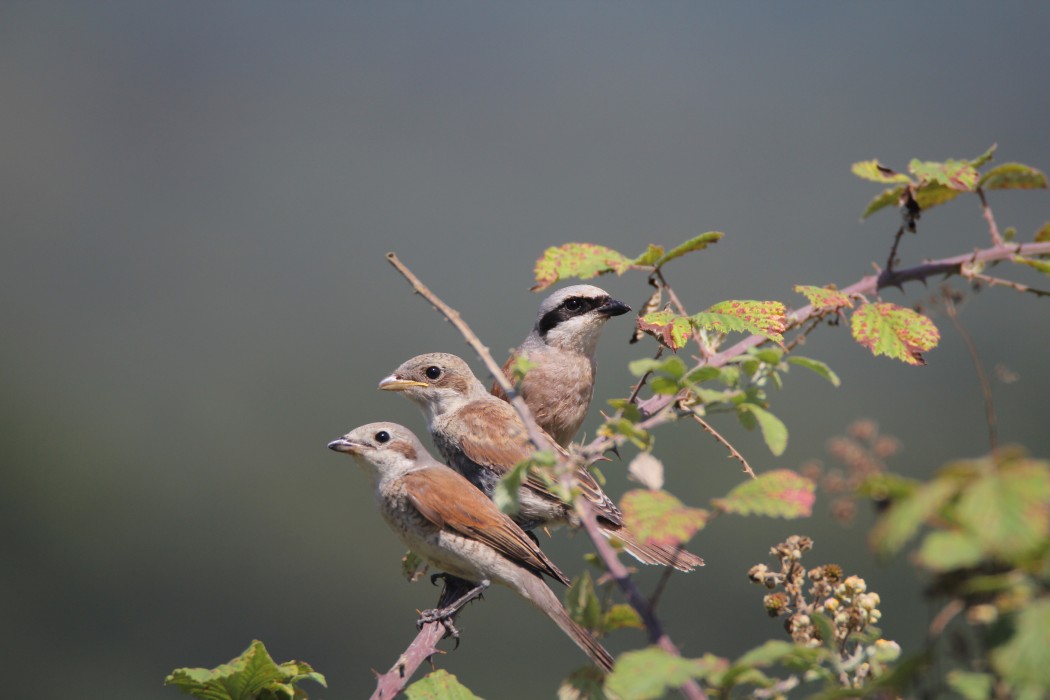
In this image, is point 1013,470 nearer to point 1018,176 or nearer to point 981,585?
point 981,585

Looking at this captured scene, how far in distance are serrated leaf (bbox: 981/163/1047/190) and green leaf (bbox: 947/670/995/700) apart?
0.93m

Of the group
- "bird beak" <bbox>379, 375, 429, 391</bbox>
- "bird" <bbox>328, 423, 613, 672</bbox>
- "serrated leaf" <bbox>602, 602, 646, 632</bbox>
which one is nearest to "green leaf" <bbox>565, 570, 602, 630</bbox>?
"serrated leaf" <bbox>602, 602, 646, 632</bbox>

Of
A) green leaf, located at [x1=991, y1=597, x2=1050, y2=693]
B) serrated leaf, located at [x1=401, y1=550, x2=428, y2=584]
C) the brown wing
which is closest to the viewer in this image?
green leaf, located at [x1=991, y1=597, x2=1050, y2=693]

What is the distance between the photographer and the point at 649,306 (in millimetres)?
1908

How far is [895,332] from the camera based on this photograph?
159 centimetres

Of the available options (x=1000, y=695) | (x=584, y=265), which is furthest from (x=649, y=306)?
(x=1000, y=695)

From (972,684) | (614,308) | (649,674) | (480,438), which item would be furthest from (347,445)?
(972,684)

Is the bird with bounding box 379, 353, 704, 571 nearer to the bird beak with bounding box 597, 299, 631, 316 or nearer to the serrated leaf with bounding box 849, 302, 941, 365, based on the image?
the bird beak with bounding box 597, 299, 631, 316

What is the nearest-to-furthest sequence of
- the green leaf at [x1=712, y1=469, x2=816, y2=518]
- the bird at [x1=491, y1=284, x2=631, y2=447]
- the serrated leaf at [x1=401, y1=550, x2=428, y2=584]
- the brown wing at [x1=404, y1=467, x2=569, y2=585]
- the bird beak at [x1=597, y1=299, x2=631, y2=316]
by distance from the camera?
the green leaf at [x1=712, y1=469, x2=816, y2=518], the serrated leaf at [x1=401, y1=550, x2=428, y2=584], the brown wing at [x1=404, y1=467, x2=569, y2=585], the bird at [x1=491, y1=284, x2=631, y2=447], the bird beak at [x1=597, y1=299, x2=631, y2=316]

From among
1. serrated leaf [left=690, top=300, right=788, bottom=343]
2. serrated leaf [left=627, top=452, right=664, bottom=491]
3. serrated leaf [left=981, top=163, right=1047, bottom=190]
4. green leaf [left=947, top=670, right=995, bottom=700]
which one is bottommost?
green leaf [left=947, top=670, right=995, bottom=700]

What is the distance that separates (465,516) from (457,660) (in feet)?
35.3

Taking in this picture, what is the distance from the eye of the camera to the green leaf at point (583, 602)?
980mm

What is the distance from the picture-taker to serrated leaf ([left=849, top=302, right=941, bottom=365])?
1.58m

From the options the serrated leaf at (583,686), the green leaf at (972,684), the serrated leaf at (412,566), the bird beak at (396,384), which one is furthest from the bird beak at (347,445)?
the green leaf at (972,684)
